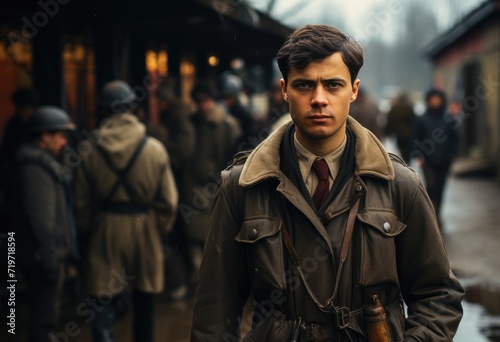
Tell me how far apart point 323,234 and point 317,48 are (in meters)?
0.59

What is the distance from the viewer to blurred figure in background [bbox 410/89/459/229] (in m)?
15.0

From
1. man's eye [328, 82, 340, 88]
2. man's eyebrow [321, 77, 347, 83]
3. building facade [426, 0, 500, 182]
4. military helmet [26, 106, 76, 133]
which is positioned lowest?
man's eye [328, 82, 340, 88]

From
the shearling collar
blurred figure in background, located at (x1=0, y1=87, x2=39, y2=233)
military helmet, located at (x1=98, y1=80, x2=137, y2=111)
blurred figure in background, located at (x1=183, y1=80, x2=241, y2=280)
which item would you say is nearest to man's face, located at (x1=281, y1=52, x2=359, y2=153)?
the shearling collar

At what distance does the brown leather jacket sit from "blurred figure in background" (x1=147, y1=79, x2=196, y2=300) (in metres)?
6.96

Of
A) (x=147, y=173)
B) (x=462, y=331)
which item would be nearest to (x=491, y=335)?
(x=462, y=331)

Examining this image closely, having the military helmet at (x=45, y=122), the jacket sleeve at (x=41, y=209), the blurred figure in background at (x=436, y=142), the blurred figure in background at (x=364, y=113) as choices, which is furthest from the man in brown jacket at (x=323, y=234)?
the blurred figure in background at (x=364, y=113)

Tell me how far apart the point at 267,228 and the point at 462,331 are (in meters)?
5.78

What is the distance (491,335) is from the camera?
851 centimetres

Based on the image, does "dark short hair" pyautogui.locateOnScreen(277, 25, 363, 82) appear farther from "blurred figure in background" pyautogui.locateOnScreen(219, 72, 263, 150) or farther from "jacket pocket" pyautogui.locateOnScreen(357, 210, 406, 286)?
"blurred figure in background" pyautogui.locateOnScreen(219, 72, 263, 150)

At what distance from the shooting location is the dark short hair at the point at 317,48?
3254 millimetres

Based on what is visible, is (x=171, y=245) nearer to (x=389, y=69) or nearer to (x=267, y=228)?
(x=267, y=228)

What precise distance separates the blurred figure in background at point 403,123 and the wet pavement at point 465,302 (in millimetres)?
3240

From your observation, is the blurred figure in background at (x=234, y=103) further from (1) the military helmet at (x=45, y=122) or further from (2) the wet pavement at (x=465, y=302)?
(1) the military helmet at (x=45, y=122)

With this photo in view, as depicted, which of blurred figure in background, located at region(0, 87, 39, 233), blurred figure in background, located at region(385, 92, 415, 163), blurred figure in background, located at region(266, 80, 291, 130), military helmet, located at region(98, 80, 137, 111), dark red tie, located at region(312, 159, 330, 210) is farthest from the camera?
blurred figure in background, located at region(385, 92, 415, 163)
